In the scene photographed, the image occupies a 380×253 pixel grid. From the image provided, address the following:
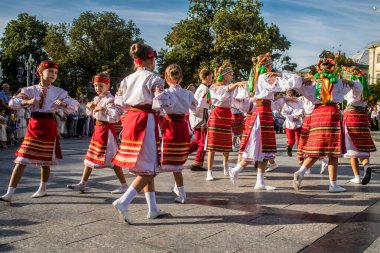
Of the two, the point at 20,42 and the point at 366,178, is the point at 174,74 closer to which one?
the point at 366,178

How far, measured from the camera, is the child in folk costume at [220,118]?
745cm

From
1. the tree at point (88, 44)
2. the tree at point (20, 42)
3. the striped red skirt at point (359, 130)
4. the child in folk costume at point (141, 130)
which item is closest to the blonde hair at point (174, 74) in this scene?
the child in folk costume at point (141, 130)

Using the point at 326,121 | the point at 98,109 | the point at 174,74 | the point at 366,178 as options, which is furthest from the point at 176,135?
the point at 366,178

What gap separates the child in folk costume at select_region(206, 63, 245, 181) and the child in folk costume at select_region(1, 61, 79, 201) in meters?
2.63

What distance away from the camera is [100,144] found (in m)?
6.03

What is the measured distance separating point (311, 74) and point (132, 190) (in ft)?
12.0

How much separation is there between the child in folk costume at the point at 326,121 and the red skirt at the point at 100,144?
2736 millimetres

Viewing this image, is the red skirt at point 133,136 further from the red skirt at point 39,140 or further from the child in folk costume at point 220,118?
the child in folk costume at point 220,118

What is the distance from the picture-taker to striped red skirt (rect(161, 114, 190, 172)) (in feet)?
17.7

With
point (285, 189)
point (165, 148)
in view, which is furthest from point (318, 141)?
point (165, 148)

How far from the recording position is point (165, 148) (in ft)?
17.8

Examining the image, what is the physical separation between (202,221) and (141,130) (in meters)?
1.15

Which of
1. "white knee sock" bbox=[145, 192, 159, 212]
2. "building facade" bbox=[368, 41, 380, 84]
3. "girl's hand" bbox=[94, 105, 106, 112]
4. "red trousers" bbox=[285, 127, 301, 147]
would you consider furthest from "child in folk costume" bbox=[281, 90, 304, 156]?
"building facade" bbox=[368, 41, 380, 84]

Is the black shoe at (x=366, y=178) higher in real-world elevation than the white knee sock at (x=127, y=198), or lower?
lower
